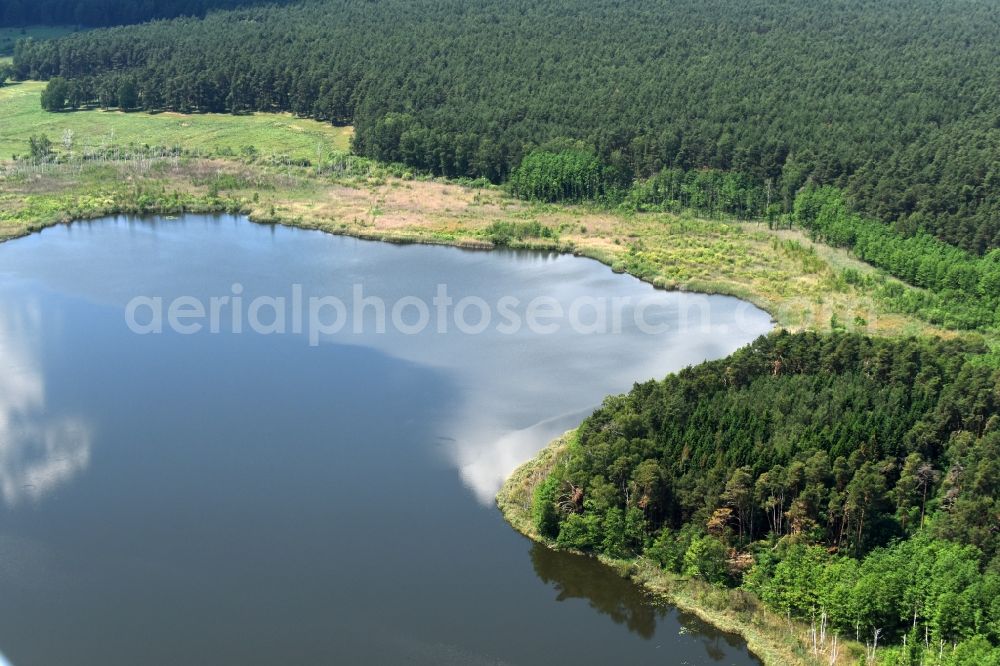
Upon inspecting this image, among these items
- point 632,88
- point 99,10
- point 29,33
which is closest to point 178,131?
point 632,88

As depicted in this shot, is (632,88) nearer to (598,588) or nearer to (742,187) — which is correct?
(742,187)

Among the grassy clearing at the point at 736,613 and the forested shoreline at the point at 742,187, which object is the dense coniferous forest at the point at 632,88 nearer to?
the forested shoreline at the point at 742,187

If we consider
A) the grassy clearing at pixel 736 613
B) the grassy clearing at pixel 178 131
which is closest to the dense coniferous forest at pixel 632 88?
the grassy clearing at pixel 178 131

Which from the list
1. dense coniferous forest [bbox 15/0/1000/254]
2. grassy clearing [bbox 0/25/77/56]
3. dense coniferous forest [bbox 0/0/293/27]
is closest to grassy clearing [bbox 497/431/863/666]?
dense coniferous forest [bbox 15/0/1000/254]

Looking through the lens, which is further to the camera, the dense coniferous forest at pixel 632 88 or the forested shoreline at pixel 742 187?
the dense coniferous forest at pixel 632 88

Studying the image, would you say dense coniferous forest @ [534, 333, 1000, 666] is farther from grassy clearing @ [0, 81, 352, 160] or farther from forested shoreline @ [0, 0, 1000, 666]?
grassy clearing @ [0, 81, 352, 160]
